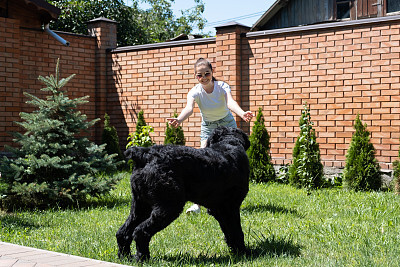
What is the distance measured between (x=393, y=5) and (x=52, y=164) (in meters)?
12.9

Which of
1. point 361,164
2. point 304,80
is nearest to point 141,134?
point 304,80

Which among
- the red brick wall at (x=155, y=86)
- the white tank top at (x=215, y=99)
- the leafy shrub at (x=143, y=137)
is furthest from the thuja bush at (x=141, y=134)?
the white tank top at (x=215, y=99)

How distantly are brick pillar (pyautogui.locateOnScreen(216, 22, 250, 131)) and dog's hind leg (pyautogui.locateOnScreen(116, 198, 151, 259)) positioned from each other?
5.87 metres

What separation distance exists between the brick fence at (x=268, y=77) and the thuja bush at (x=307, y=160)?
1.81 ft

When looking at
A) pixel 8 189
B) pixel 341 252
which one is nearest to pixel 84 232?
pixel 8 189

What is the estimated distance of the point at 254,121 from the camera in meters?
9.82

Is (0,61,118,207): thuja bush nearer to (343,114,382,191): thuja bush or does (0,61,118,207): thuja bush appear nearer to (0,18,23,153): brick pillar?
(0,18,23,153): brick pillar

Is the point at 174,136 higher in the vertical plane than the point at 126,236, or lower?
higher

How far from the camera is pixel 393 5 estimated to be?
1592 cm

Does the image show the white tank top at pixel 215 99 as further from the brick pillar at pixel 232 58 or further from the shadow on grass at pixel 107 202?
the brick pillar at pixel 232 58

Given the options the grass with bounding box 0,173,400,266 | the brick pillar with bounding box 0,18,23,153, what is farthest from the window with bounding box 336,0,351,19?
the brick pillar with bounding box 0,18,23,153

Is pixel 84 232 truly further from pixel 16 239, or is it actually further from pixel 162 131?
pixel 162 131

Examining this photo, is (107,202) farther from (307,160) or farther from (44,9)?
(44,9)

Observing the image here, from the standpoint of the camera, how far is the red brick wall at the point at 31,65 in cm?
1039
